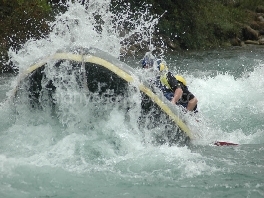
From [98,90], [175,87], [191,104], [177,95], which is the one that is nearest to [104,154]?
[98,90]

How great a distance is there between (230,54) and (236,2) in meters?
9.19

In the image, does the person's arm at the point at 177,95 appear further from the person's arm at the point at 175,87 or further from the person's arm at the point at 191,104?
the person's arm at the point at 191,104

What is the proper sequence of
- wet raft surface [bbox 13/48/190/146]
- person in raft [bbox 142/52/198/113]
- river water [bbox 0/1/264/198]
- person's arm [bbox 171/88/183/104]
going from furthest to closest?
person in raft [bbox 142/52/198/113], person's arm [bbox 171/88/183/104], wet raft surface [bbox 13/48/190/146], river water [bbox 0/1/264/198]

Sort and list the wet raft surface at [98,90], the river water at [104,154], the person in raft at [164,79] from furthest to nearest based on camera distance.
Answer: the person in raft at [164,79] < the wet raft surface at [98,90] < the river water at [104,154]

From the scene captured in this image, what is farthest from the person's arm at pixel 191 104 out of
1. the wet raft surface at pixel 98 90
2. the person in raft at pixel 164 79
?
the wet raft surface at pixel 98 90

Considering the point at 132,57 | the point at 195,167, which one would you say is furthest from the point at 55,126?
the point at 132,57

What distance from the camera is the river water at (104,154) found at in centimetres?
481

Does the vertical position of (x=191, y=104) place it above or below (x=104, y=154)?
above

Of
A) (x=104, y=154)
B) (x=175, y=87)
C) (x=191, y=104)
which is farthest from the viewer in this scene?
(x=191, y=104)

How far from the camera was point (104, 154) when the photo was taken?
5.73 meters

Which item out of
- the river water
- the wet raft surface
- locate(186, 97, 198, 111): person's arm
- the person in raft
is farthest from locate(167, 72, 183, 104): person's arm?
the wet raft surface

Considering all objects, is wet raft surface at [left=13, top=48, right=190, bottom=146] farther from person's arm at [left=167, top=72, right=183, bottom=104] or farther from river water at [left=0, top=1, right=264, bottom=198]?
person's arm at [left=167, top=72, right=183, bottom=104]

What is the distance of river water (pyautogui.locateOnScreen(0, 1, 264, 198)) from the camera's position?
4.81 meters

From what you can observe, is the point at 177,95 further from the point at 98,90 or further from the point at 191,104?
the point at 98,90
